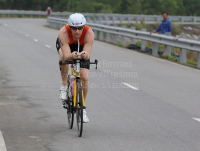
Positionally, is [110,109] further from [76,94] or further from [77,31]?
[77,31]

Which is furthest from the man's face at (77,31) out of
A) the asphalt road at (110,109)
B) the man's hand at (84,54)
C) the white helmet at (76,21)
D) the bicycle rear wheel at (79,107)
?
the asphalt road at (110,109)

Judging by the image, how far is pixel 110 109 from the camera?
30.9 ft

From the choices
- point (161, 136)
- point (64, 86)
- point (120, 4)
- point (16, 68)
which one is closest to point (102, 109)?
point (64, 86)

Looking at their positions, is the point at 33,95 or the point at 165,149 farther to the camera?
the point at 33,95

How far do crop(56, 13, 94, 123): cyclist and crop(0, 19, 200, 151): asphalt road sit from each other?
2.34ft

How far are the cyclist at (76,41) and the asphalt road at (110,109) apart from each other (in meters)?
0.71

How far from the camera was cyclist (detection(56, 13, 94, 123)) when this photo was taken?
7148 millimetres

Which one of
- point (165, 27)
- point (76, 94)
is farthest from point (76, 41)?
point (165, 27)

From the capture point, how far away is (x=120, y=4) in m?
102

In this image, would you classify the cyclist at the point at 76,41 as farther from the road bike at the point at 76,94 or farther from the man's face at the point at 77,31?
the road bike at the point at 76,94

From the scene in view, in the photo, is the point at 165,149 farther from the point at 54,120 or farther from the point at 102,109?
the point at 102,109

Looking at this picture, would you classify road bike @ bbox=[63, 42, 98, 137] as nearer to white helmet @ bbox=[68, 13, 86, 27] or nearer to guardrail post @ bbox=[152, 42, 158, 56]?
white helmet @ bbox=[68, 13, 86, 27]

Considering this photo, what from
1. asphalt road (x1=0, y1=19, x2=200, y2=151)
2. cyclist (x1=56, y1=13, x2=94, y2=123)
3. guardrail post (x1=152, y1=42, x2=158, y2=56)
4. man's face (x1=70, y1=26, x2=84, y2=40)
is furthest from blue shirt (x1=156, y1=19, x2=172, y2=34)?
man's face (x1=70, y1=26, x2=84, y2=40)

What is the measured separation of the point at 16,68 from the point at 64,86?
25.2ft
